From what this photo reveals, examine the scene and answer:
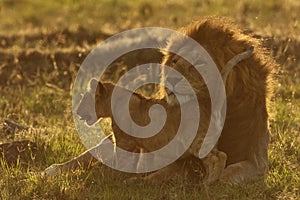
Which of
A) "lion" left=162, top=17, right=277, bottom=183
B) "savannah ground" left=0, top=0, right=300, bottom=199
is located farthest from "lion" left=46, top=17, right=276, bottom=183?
"savannah ground" left=0, top=0, right=300, bottom=199

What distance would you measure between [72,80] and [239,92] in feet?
13.8

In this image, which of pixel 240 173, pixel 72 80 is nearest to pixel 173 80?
pixel 240 173

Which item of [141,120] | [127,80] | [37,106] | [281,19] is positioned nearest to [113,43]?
[37,106]

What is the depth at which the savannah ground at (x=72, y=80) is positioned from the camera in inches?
230

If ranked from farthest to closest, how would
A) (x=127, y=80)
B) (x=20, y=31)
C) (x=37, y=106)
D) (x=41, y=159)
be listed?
(x=20, y=31) < (x=37, y=106) < (x=127, y=80) < (x=41, y=159)

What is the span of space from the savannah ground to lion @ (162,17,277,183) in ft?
0.60

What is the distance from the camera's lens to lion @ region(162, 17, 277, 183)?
19.5 feet

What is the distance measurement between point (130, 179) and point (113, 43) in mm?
4868

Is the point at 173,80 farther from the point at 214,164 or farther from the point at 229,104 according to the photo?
the point at 214,164

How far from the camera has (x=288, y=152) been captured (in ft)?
22.4

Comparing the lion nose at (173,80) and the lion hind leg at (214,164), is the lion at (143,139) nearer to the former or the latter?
the lion hind leg at (214,164)

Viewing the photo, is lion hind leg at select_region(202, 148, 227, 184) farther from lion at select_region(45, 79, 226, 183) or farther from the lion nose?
the lion nose

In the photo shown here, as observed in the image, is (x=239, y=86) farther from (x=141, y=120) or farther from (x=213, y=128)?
(x=141, y=120)

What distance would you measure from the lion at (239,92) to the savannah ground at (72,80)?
182 mm
